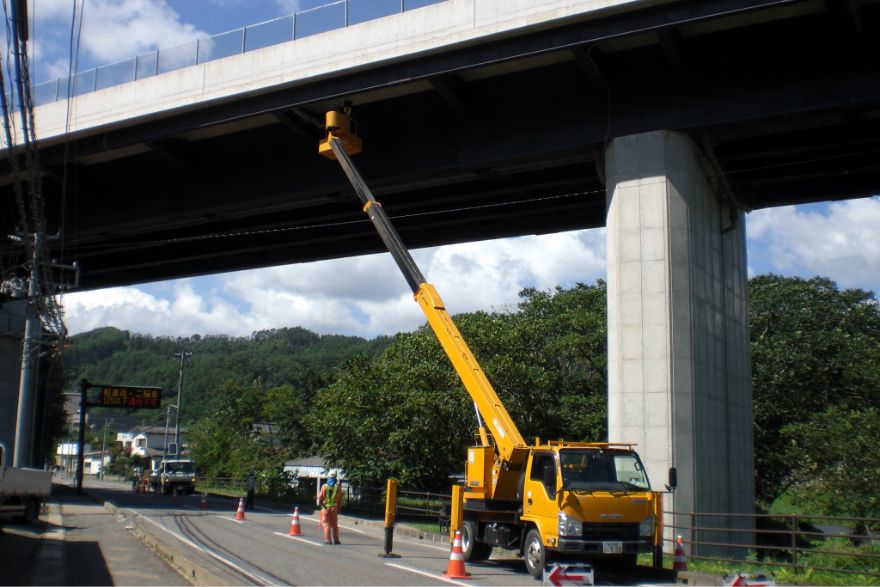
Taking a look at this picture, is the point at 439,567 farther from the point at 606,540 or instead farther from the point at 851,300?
the point at 851,300

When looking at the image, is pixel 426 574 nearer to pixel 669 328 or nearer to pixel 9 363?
pixel 669 328

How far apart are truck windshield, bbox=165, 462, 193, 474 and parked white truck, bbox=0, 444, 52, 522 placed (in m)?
27.6

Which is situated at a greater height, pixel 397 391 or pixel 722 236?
pixel 722 236

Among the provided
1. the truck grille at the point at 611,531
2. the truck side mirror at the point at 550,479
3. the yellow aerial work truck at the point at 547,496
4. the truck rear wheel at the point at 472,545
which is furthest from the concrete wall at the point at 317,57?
the truck rear wheel at the point at 472,545

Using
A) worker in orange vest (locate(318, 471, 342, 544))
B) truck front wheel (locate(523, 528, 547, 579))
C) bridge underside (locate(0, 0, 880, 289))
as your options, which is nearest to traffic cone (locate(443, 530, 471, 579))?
truck front wheel (locate(523, 528, 547, 579))

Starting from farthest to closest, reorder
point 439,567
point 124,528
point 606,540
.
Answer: point 124,528 < point 439,567 < point 606,540

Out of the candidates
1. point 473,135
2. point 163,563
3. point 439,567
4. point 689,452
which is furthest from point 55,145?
point 689,452

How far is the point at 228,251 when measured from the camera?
3425 centimetres

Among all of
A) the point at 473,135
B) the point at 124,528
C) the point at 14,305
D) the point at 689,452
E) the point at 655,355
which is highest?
the point at 473,135

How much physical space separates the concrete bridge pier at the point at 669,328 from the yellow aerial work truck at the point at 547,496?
3.52 metres

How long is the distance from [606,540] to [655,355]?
6.25 metres

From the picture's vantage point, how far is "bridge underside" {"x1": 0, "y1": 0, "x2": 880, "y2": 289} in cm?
1883

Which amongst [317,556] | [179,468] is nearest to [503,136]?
[317,556]

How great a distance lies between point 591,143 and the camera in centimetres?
2106
